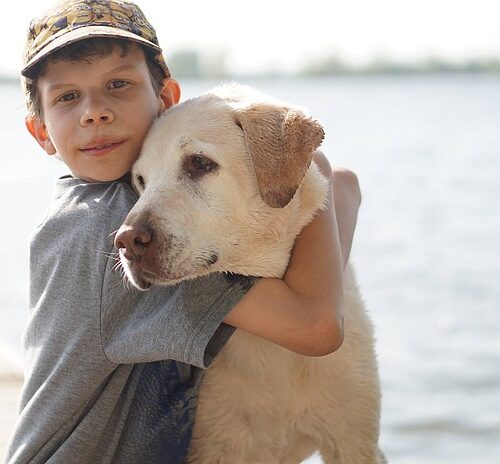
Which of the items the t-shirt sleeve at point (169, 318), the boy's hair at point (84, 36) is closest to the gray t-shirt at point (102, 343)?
the t-shirt sleeve at point (169, 318)

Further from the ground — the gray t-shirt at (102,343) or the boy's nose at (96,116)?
the boy's nose at (96,116)

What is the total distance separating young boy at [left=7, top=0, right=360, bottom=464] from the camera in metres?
2.76

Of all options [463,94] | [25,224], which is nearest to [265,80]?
[463,94]

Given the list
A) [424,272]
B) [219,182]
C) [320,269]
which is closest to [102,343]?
[219,182]

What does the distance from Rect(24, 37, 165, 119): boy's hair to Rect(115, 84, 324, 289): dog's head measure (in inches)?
10.4

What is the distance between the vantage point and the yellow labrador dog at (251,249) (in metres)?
2.74

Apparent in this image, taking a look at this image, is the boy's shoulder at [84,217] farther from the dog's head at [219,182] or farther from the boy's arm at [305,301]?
the boy's arm at [305,301]

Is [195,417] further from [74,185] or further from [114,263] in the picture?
[74,185]

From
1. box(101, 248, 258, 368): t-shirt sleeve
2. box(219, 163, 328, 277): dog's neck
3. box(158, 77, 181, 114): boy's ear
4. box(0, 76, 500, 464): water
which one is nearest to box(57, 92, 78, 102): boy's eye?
box(158, 77, 181, 114): boy's ear

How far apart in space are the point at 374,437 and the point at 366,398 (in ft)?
0.44

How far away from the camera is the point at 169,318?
2746 millimetres

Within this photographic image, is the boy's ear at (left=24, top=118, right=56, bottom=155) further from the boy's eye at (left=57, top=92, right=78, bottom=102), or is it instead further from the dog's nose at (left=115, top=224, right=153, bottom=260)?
the dog's nose at (left=115, top=224, right=153, bottom=260)

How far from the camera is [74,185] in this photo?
2.96 metres

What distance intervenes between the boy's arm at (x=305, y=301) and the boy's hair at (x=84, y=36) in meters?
0.75
